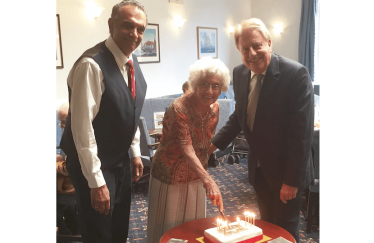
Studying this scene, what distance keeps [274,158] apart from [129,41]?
1107mm

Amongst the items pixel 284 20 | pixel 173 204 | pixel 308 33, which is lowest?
pixel 173 204

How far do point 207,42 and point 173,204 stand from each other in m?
6.93

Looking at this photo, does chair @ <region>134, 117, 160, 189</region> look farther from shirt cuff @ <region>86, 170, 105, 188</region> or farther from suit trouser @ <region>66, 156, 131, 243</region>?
shirt cuff @ <region>86, 170, 105, 188</region>

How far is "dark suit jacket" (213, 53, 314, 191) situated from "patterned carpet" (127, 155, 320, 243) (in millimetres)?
1555

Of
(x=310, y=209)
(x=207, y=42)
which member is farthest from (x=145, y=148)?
(x=207, y=42)

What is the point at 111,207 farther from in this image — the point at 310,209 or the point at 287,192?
the point at 310,209

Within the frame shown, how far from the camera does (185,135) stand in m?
2.05

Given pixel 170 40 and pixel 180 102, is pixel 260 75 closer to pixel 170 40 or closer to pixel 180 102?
pixel 180 102

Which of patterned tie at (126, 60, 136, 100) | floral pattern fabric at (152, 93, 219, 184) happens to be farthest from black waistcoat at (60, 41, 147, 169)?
floral pattern fabric at (152, 93, 219, 184)

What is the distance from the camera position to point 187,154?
205 centimetres

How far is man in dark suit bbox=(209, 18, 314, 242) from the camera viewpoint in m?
1.94

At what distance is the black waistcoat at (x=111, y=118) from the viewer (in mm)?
1836
